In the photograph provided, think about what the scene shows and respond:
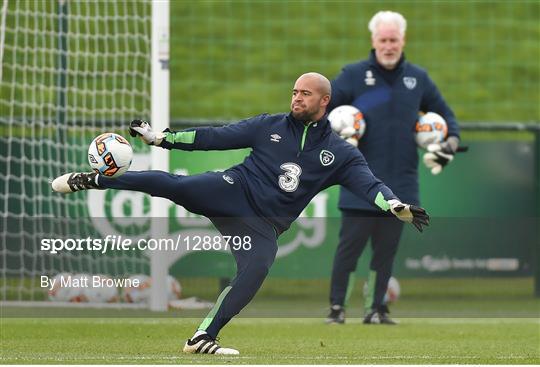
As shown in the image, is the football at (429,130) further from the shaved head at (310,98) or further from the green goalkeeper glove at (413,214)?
the green goalkeeper glove at (413,214)

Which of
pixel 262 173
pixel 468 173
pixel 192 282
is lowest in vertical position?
pixel 192 282

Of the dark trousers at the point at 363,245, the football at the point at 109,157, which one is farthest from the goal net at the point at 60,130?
the football at the point at 109,157

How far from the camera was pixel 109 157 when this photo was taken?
8.52 m

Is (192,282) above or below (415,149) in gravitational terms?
below

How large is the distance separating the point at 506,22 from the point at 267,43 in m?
3.42

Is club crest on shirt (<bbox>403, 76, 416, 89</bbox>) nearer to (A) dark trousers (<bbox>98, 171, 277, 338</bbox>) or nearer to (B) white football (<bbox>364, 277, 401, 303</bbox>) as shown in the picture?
(B) white football (<bbox>364, 277, 401, 303</bbox>)

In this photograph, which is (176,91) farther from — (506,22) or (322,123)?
(322,123)

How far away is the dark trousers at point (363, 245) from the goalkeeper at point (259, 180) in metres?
2.36

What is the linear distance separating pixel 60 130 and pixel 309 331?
3.68 m

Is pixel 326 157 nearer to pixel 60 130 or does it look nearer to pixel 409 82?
pixel 409 82

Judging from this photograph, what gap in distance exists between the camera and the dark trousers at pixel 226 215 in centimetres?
856

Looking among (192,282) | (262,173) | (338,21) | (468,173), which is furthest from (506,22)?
(262,173)

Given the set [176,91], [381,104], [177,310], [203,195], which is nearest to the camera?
[203,195]

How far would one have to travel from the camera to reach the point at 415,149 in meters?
11.4
